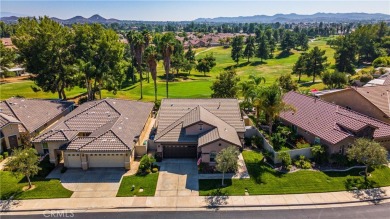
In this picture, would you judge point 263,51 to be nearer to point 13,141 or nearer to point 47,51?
point 47,51

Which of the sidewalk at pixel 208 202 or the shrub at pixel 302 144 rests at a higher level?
the shrub at pixel 302 144

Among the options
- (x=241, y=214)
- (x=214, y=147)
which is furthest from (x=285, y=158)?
(x=241, y=214)

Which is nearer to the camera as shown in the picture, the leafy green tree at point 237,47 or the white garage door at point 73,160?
the white garage door at point 73,160

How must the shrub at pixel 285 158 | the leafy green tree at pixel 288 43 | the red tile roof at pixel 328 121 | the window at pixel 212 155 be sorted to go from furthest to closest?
the leafy green tree at pixel 288 43, the red tile roof at pixel 328 121, the window at pixel 212 155, the shrub at pixel 285 158

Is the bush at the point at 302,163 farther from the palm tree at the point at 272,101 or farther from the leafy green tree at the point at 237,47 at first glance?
the leafy green tree at the point at 237,47

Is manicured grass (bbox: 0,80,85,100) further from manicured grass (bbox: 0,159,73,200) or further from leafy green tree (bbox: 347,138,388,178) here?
leafy green tree (bbox: 347,138,388,178)

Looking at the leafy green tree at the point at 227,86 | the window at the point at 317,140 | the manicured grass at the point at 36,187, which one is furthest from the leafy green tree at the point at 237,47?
the manicured grass at the point at 36,187

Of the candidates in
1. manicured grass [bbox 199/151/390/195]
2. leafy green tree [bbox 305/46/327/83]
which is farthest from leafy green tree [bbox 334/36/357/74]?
manicured grass [bbox 199/151/390/195]
